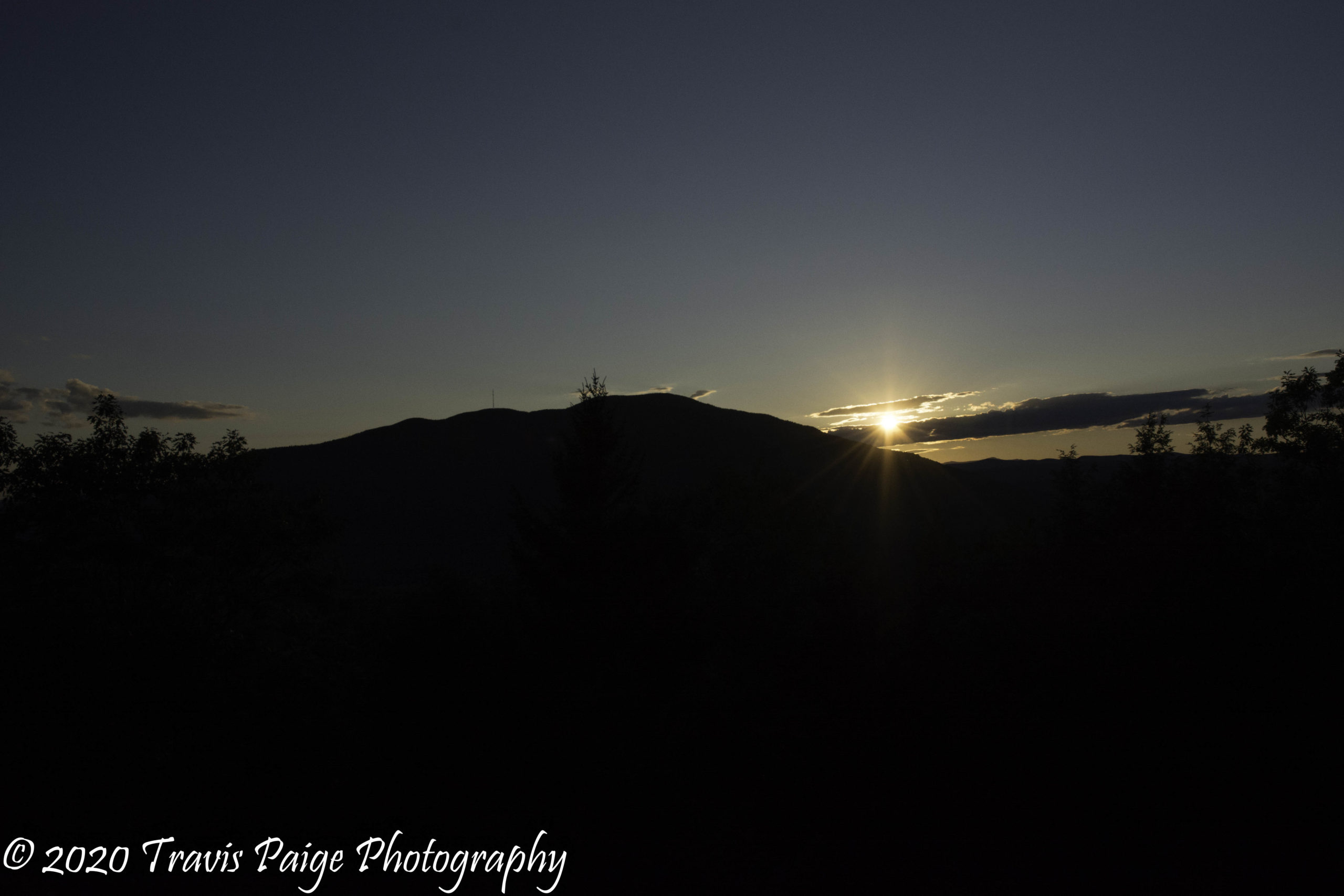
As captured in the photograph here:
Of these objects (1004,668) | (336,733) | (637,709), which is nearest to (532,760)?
(637,709)

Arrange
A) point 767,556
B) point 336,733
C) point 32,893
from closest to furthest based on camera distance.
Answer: point 32,893 < point 336,733 < point 767,556

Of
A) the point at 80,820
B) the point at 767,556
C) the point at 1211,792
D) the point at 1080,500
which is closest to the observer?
the point at 80,820

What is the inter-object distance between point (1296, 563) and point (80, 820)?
33859 mm

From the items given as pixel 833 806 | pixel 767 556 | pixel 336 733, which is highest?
pixel 767 556

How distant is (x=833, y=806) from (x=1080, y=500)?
35.4 m

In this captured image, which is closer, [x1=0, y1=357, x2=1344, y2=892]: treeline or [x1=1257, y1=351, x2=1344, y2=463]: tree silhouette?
[x1=0, y1=357, x2=1344, y2=892]: treeline

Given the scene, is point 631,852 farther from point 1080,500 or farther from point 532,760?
point 1080,500

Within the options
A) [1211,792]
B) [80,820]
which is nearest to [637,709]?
[80,820]

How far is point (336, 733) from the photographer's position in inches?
941

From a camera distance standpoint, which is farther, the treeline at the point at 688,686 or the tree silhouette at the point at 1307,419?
the tree silhouette at the point at 1307,419

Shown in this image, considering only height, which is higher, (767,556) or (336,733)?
(767,556)

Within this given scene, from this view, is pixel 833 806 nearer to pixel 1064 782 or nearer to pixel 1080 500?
pixel 1064 782

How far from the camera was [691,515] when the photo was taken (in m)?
33.4

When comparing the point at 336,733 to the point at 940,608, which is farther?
the point at 940,608
